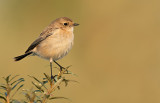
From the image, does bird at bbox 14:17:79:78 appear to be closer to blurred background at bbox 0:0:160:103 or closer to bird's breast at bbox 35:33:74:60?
bird's breast at bbox 35:33:74:60

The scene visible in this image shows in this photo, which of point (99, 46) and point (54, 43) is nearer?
point (54, 43)

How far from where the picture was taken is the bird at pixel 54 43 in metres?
5.93

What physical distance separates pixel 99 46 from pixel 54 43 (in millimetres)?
3953

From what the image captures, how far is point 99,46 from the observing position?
9.84 meters

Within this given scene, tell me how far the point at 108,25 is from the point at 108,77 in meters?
2.22

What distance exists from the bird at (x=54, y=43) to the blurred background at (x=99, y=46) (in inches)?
66.3

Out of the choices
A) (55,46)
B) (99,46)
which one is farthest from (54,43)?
(99,46)

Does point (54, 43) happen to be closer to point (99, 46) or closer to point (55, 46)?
point (55, 46)

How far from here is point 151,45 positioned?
9.56 m

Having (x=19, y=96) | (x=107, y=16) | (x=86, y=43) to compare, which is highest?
(x=107, y=16)

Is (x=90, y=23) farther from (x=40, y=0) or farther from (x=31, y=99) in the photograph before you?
(x=31, y=99)

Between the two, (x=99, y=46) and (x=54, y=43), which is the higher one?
(x=54, y=43)

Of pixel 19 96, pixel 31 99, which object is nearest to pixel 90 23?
pixel 19 96

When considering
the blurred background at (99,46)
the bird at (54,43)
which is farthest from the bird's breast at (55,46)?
the blurred background at (99,46)
